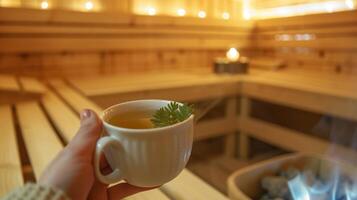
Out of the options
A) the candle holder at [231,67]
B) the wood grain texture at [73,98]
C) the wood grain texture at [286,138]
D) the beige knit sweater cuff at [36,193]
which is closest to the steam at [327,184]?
the wood grain texture at [286,138]

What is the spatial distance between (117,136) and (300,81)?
1502mm

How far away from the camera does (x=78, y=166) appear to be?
0.33 m

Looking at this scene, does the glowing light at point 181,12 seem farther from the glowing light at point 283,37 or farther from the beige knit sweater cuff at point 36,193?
the beige knit sweater cuff at point 36,193

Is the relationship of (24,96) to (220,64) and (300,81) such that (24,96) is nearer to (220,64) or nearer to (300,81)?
(220,64)

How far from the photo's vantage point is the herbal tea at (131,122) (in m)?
0.35

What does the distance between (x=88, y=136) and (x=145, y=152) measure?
77 millimetres

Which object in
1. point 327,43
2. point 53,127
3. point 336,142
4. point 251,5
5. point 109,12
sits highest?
point 251,5

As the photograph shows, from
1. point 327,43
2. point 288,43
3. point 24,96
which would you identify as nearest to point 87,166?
point 24,96

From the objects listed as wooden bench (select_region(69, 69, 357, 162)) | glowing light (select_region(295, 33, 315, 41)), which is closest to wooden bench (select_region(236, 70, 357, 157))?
wooden bench (select_region(69, 69, 357, 162))

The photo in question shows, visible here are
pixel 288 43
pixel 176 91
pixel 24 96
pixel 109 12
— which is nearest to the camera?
pixel 24 96

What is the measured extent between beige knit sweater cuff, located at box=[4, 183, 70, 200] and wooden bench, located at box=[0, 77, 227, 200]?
221mm

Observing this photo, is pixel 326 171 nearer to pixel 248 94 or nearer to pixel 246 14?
pixel 248 94

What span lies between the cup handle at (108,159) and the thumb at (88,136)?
2 cm

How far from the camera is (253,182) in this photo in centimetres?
96
